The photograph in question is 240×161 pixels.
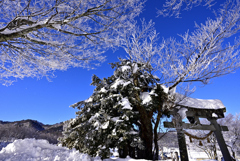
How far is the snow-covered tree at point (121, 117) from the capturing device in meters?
5.11

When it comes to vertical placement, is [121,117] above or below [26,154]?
above

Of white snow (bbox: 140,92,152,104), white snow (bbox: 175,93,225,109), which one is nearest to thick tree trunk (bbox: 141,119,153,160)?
white snow (bbox: 140,92,152,104)

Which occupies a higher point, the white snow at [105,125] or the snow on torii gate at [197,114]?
the snow on torii gate at [197,114]

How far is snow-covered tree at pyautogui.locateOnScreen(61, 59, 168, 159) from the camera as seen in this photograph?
5.11m

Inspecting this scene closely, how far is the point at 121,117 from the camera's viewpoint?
545 cm

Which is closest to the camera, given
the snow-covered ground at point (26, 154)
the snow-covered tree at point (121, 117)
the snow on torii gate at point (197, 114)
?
the snow-covered ground at point (26, 154)

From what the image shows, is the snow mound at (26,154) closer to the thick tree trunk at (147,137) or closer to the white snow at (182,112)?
A: the thick tree trunk at (147,137)

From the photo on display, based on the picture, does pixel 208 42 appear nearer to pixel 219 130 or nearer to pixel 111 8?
pixel 111 8

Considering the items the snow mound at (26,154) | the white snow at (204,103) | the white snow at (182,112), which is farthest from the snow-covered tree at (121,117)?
the snow mound at (26,154)

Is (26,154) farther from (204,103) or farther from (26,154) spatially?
(204,103)

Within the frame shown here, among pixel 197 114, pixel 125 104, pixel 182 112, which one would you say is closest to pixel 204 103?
pixel 197 114

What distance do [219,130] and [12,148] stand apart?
406 inches

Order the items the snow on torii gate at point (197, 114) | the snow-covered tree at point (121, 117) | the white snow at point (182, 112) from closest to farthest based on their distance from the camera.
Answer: the snow-covered tree at point (121, 117) < the snow on torii gate at point (197, 114) < the white snow at point (182, 112)

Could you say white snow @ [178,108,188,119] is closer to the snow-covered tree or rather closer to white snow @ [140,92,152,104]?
the snow-covered tree
